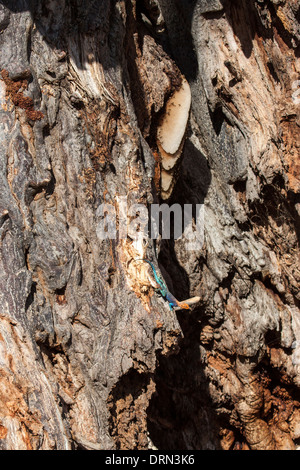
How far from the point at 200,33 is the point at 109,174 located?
1.42 metres

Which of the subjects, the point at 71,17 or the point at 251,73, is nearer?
the point at 71,17

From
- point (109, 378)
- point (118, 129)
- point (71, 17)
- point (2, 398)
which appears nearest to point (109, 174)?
point (118, 129)

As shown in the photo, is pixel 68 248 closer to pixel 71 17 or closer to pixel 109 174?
pixel 109 174

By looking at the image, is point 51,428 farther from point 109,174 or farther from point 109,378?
point 109,174

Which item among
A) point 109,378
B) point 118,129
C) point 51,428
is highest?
point 118,129

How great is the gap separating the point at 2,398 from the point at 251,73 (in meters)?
2.73

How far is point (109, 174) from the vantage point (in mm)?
2855

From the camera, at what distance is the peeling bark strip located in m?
2.60

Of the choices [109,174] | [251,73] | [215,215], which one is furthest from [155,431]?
[251,73]

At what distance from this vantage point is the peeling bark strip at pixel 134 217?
2.60 meters

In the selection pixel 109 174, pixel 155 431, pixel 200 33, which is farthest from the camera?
pixel 155 431

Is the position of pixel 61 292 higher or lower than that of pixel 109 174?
lower

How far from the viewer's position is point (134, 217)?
9.39 feet

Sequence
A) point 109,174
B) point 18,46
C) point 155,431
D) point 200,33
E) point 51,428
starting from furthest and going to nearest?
point 155,431 < point 200,33 < point 109,174 < point 18,46 < point 51,428
